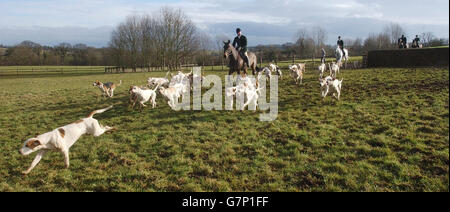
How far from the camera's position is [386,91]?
11.4 metres

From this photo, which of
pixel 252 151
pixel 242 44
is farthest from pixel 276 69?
pixel 252 151

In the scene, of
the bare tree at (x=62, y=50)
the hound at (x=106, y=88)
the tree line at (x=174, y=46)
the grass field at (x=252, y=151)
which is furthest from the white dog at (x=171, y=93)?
the bare tree at (x=62, y=50)

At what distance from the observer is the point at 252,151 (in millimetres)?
5547

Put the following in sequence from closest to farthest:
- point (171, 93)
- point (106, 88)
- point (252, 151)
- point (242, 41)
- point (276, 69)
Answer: point (252, 151) < point (171, 93) < point (106, 88) < point (242, 41) < point (276, 69)

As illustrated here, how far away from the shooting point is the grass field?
4227 millimetres

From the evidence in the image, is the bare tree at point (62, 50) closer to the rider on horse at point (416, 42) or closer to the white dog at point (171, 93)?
the white dog at point (171, 93)

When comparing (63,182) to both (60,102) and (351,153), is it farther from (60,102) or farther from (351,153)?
(60,102)

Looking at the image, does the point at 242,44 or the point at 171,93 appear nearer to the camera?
the point at 171,93

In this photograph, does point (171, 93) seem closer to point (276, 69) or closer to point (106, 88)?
point (106, 88)

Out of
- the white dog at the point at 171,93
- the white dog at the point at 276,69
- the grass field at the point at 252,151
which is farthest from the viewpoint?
the white dog at the point at 276,69

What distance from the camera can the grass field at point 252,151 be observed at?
166 inches

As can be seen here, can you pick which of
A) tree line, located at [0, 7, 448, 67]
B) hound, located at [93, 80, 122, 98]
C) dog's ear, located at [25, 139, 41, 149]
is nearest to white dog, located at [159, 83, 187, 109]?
dog's ear, located at [25, 139, 41, 149]

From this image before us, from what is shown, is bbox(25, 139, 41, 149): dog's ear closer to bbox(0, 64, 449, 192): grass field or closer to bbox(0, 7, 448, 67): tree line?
bbox(0, 64, 449, 192): grass field
